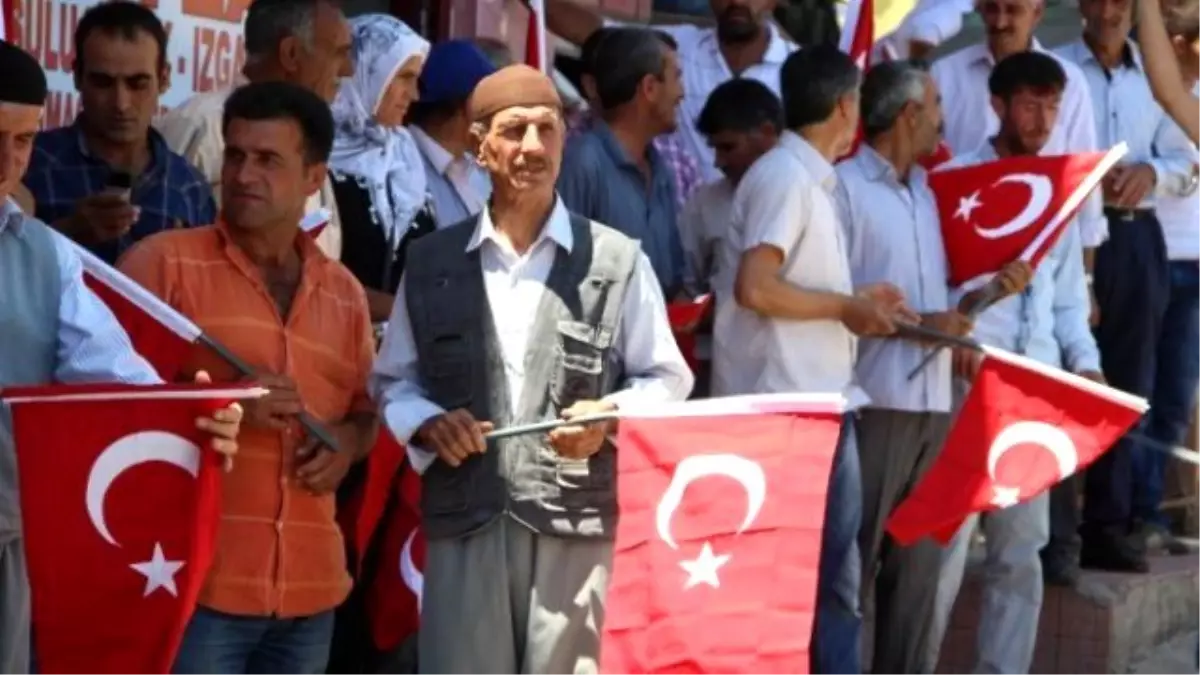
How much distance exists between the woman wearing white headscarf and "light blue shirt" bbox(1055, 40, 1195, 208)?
3333 mm

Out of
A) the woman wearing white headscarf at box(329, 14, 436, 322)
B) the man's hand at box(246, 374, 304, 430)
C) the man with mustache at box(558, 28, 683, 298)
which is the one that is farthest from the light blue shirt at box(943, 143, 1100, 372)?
the man's hand at box(246, 374, 304, 430)

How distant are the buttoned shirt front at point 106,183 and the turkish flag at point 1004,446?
2.24 meters

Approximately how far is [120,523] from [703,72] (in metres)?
4.29

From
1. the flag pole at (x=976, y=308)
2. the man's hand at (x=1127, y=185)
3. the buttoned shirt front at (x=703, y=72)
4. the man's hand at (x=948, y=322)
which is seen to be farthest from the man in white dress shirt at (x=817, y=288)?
the man's hand at (x=1127, y=185)

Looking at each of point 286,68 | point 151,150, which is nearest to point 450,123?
point 286,68

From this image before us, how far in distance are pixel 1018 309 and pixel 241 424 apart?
139 inches

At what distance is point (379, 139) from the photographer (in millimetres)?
6965

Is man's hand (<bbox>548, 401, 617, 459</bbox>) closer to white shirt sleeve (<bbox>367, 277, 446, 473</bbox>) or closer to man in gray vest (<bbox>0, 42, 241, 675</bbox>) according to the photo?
white shirt sleeve (<bbox>367, 277, 446, 473</bbox>)

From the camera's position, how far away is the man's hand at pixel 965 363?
25.9 feet

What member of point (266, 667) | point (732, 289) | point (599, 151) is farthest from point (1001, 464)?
point (266, 667)

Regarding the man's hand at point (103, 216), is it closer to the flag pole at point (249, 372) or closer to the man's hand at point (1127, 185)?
the flag pole at point (249, 372)

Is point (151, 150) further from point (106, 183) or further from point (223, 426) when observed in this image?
point (223, 426)

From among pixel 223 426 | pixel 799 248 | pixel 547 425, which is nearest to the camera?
pixel 223 426

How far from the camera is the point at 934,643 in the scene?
8109mm
